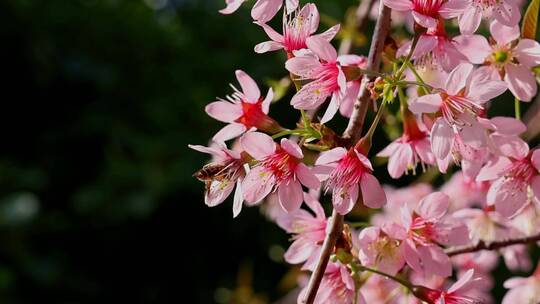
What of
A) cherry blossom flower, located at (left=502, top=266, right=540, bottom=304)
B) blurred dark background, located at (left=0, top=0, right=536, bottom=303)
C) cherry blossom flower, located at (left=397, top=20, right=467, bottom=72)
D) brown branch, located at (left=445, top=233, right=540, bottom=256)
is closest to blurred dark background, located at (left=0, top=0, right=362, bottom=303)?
blurred dark background, located at (left=0, top=0, right=536, bottom=303)

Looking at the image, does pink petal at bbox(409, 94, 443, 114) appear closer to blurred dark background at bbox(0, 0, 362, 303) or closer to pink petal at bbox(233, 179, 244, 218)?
pink petal at bbox(233, 179, 244, 218)

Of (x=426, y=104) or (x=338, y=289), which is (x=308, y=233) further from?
(x=426, y=104)

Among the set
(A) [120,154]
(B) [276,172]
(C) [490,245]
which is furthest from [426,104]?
(A) [120,154]

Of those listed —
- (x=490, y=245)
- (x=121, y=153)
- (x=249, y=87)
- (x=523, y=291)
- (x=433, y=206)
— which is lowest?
(x=121, y=153)

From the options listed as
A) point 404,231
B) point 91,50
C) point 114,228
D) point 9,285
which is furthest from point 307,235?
point 91,50

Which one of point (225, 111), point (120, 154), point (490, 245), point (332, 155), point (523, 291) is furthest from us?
point (120, 154)

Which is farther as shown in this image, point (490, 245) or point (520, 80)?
point (490, 245)
